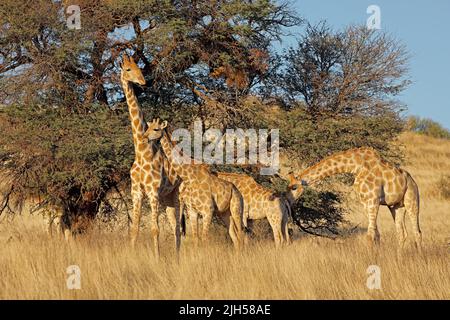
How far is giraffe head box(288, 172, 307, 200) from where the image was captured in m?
15.3

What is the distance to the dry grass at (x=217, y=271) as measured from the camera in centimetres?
976

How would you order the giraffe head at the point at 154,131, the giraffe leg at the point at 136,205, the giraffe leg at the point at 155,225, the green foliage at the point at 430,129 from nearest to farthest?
the giraffe leg at the point at 155,225, the giraffe leg at the point at 136,205, the giraffe head at the point at 154,131, the green foliage at the point at 430,129

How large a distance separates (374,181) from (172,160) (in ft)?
12.0

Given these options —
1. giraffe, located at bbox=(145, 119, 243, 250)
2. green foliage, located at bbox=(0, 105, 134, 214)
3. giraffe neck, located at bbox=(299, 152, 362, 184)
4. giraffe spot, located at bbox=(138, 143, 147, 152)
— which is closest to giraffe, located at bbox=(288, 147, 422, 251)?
giraffe neck, located at bbox=(299, 152, 362, 184)

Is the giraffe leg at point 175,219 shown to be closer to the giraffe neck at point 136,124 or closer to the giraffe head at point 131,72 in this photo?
the giraffe neck at point 136,124

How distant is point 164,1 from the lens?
16.2 metres

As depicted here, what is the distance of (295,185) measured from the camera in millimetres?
15633

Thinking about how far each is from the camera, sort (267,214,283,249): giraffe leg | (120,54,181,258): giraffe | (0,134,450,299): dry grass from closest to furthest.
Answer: (0,134,450,299): dry grass, (120,54,181,258): giraffe, (267,214,283,249): giraffe leg

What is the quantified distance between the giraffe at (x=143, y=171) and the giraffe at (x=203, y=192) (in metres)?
0.40

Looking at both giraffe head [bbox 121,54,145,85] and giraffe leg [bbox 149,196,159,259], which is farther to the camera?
giraffe head [bbox 121,54,145,85]

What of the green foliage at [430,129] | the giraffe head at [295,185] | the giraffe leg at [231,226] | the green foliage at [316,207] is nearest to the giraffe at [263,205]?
the giraffe head at [295,185]

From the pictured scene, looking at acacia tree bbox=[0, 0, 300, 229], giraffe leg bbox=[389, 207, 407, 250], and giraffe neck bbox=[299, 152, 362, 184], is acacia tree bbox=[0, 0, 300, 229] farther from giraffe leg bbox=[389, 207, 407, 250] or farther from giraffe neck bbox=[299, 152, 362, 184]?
giraffe leg bbox=[389, 207, 407, 250]

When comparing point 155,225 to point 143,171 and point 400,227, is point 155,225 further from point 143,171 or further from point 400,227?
point 400,227

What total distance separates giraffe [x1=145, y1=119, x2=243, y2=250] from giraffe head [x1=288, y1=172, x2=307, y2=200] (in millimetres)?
1182
